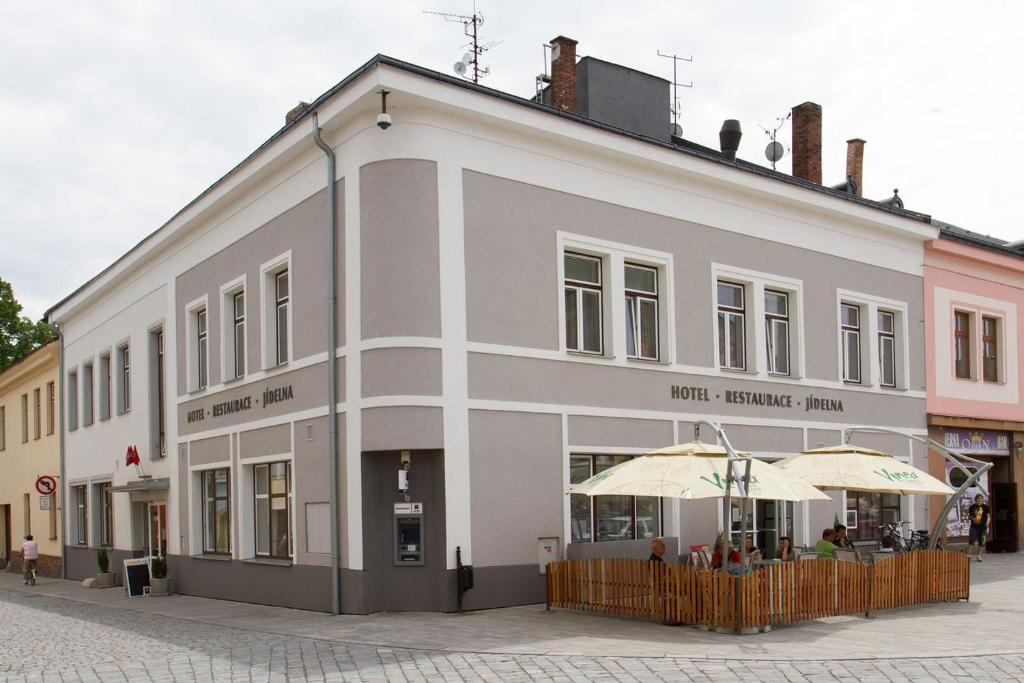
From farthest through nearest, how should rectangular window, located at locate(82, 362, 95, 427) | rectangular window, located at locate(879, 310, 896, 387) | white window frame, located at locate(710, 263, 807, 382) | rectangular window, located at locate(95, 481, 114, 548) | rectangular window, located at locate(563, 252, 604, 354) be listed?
rectangular window, located at locate(82, 362, 95, 427), rectangular window, located at locate(95, 481, 114, 548), rectangular window, located at locate(879, 310, 896, 387), white window frame, located at locate(710, 263, 807, 382), rectangular window, located at locate(563, 252, 604, 354)

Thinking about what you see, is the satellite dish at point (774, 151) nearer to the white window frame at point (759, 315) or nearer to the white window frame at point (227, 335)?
the white window frame at point (759, 315)

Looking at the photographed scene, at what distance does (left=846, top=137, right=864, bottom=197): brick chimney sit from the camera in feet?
102

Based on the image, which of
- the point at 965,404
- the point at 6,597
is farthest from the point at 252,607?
the point at 965,404

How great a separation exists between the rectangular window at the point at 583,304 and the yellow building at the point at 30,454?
68.2 ft

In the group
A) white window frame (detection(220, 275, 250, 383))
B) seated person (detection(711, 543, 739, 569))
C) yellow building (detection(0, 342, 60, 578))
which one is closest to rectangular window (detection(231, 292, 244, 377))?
white window frame (detection(220, 275, 250, 383))

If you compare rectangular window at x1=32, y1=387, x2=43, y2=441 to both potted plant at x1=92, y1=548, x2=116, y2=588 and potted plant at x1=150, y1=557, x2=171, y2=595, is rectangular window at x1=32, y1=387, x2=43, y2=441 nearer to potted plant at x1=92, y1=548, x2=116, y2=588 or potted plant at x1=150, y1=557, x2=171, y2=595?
potted plant at x1=92, y1=548, x2=116, y2=588

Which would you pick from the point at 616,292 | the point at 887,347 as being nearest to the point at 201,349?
the point at 616,292

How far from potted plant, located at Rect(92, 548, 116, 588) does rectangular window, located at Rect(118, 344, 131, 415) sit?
3559 mm

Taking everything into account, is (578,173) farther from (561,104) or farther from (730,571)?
(730,571)

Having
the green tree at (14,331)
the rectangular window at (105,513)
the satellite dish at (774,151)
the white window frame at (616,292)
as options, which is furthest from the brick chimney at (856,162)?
the green tree at (14,331)

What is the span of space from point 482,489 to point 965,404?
50.0 feet

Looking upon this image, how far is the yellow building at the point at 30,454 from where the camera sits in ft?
113

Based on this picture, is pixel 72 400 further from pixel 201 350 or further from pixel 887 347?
pixel 887 347

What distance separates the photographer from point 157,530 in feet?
85.3
